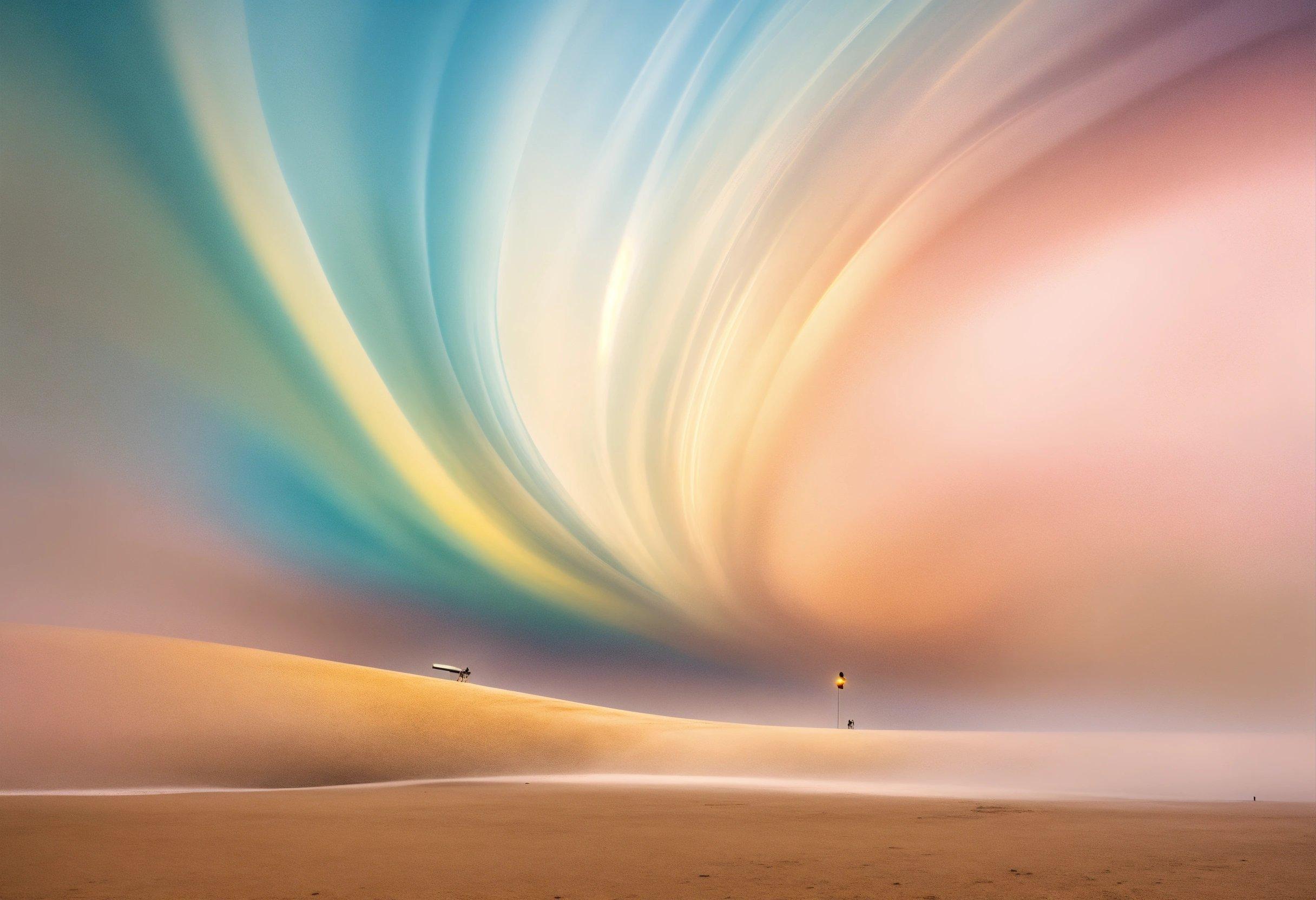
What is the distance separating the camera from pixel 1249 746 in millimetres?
25734

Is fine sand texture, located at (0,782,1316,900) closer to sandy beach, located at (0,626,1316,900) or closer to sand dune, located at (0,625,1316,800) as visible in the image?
sandy beach, located at (0,626,1316,900)

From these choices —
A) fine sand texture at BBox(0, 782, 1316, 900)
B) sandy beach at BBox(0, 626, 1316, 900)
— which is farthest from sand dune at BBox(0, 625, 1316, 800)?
fine sand texture at BBox(0, 782, 1316, 900)

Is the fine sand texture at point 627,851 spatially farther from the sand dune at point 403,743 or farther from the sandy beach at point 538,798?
the sand dune at point 403,743

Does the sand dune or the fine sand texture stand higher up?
the sand dune

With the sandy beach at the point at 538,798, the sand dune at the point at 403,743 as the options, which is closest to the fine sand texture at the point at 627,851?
the sandy beach at the point at 538,798

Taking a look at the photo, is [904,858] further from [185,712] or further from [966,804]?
[185,712]

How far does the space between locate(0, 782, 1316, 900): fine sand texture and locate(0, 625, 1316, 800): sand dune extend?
220 inches

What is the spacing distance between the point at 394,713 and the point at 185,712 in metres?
5.11

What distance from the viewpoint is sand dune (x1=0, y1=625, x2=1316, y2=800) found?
60.1 ft

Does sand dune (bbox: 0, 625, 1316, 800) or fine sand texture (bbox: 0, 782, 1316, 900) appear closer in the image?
fine sand texture (bbox: 0, 782, 1316, 900)

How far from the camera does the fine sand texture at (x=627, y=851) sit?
19.6 ft

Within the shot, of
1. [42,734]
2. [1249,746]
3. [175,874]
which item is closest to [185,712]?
[42,734]

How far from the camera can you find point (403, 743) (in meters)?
22.2

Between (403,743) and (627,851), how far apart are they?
626 inches
